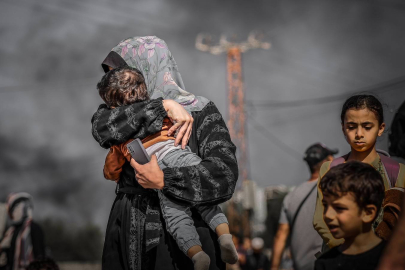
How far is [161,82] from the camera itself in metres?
3.18

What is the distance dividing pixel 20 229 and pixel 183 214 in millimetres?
4776

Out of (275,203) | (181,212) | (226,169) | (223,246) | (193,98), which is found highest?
(193,98)

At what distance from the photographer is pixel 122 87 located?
9.57ft

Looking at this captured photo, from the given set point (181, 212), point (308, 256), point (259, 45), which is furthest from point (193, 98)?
point (259, 45)

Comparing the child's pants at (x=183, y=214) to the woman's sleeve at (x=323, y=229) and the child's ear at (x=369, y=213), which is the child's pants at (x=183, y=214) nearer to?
the woman's sleeve at (x=323, y=229)

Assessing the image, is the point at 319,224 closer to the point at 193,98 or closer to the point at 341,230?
the point at 341,230

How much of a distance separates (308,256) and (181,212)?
8.09ft

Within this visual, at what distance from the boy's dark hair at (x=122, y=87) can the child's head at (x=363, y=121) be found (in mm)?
1201

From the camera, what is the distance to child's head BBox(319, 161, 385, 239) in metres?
2.23

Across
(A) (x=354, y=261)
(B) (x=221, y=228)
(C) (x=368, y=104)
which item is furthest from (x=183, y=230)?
(C) (x=368, y=104)

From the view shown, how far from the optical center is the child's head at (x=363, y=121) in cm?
304

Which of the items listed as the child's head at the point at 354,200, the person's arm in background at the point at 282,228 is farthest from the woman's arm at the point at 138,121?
the person's arm in background at the point at 282,228

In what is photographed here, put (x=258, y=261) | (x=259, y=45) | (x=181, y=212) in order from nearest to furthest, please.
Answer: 1. (x=181, y=212)
2. (x=258, y=261)
3. (x=259, y=45)

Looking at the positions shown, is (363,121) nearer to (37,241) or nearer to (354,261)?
(354,261)
